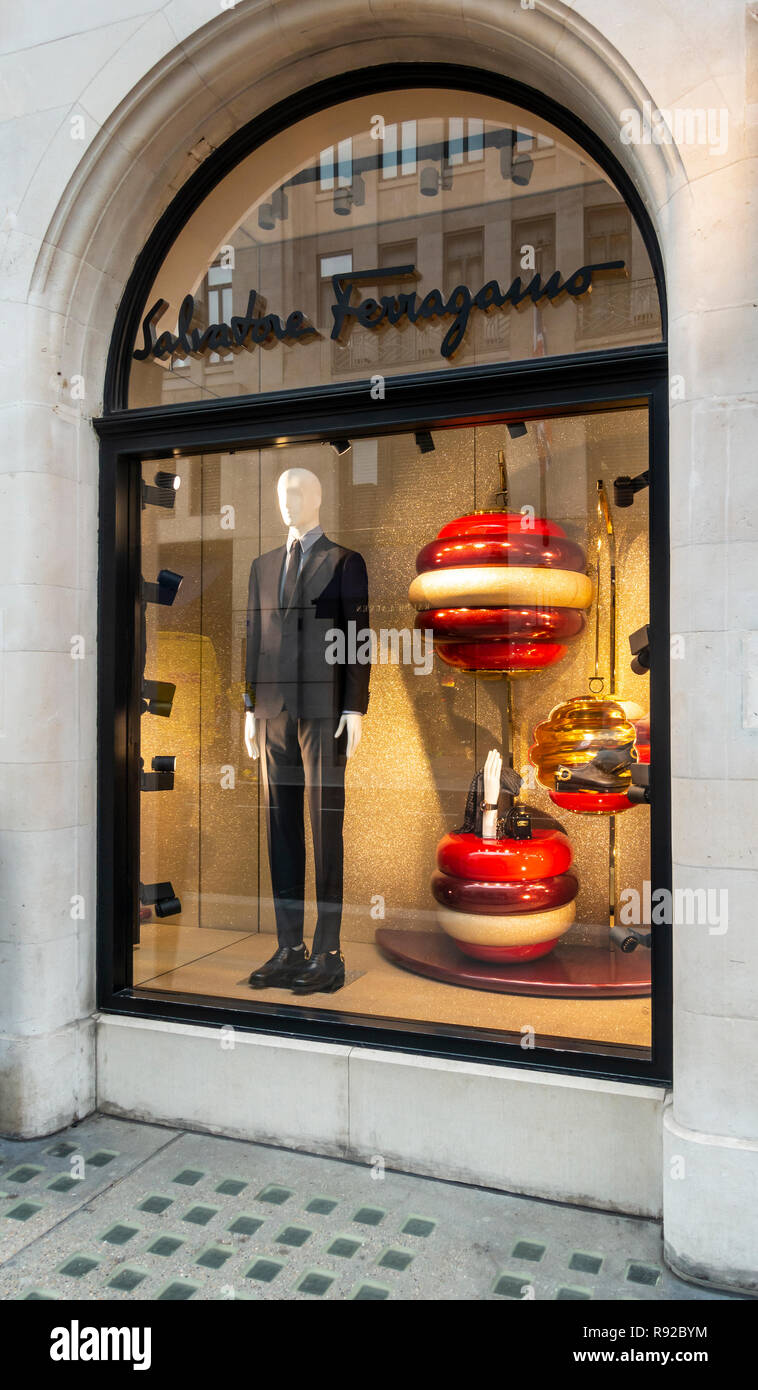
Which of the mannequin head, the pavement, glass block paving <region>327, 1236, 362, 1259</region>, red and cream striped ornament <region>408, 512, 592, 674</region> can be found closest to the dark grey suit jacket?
the mannequin head

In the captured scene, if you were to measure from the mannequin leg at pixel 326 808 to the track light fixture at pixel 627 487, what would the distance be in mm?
1472

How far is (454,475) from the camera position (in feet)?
13.0

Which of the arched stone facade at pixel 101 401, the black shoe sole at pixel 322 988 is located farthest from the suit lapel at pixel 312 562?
the black shoe sole at pixel 322 988

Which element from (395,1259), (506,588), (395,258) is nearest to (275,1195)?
(395,1259)

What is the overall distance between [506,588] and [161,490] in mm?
1514

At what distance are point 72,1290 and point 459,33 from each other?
4103 mm

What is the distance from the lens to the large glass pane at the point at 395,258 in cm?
325

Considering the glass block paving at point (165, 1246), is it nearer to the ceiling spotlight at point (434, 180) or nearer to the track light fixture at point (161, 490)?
the track light fixture at point (161, 490)

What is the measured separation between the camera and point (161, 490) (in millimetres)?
3988

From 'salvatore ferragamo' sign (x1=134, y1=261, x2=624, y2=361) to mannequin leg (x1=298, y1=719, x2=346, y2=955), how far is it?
158 cm

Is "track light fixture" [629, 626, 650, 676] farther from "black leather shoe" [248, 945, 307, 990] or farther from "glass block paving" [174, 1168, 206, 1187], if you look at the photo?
"glass block paving" [174, 1168, 206, 1187]

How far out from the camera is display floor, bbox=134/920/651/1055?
10.7 ft

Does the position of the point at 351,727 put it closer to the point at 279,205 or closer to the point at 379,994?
the point at 379,994

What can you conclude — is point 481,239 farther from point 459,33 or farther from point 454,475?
point 454,475
